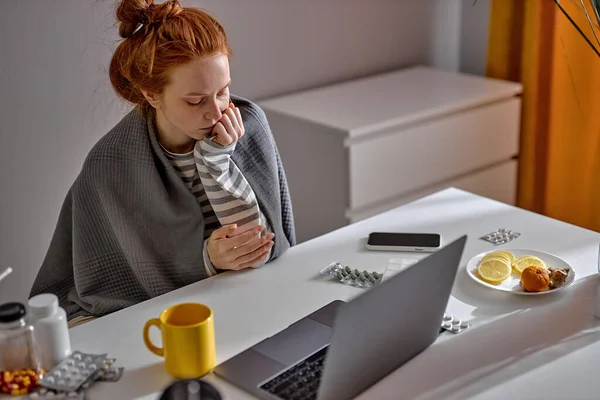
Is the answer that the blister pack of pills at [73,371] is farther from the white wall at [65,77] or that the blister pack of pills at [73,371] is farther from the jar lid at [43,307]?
the white wall at [65,77]

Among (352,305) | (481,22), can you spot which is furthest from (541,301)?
(481,22)

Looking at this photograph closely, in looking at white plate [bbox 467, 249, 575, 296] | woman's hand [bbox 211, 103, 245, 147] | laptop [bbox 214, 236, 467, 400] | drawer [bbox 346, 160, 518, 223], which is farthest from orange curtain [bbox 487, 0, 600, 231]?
laptop [bbox 214, 236, 467, 400]

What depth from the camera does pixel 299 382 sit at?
51.3 inches

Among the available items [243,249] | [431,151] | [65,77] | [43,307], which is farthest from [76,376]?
[431,151]

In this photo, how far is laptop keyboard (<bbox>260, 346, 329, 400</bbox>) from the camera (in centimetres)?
127

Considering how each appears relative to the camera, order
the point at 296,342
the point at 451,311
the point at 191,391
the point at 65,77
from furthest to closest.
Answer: the point at 65,77, the point at 451,311, the point at 296,342, the point at 191,391

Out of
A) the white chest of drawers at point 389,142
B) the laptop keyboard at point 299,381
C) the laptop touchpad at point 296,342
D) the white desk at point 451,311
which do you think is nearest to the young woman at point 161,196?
the white desk at point 451,311

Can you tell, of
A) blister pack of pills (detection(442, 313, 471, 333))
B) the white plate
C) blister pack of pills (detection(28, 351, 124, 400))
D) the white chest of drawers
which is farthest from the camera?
the white chest of drawers

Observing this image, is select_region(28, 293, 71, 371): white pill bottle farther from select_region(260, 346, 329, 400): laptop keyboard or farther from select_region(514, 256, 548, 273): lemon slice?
select_region(514, 256, 548, 273): lemon slice

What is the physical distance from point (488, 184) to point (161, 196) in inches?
68.4

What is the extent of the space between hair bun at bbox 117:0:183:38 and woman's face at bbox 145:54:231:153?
113 millimetres

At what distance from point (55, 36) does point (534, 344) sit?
1.73 metres

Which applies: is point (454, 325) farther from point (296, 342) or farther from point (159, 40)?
point (159, 40)

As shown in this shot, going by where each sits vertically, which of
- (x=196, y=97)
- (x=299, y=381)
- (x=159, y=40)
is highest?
(x=159, y=40)
